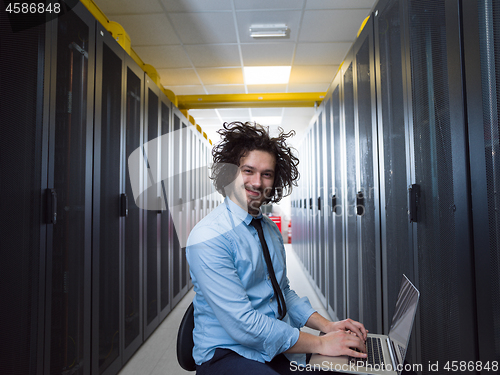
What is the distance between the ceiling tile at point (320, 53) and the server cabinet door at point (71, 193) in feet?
8.30

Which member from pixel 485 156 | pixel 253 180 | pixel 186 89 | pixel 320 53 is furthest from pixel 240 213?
pixel 186 89

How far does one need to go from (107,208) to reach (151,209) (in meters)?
0.91

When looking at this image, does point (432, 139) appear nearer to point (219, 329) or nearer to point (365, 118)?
point (365, 118)

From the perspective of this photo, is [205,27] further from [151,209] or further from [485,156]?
[485,156]

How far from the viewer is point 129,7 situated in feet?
9.43

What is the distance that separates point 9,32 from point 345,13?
2783 mm

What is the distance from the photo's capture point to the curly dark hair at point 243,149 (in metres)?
1.32

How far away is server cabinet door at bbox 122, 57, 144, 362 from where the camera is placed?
2.34 meters

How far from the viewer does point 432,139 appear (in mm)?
1219

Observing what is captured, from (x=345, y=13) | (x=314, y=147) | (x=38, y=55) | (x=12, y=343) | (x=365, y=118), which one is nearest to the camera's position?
(x=12, y=343)

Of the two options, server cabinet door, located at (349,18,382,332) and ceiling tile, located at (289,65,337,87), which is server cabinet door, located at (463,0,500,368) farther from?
ceiling tile, located at (289,65,337,87)

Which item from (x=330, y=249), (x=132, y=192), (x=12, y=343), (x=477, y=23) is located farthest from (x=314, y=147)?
(x=12, y=343)

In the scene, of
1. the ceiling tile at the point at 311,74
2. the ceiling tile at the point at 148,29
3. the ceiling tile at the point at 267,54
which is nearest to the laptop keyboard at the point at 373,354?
the ceiling tile at the point at 148,29

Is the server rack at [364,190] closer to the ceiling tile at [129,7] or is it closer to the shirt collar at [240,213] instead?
the shirt collar at [240,213]
